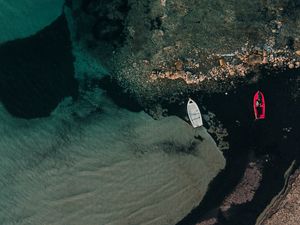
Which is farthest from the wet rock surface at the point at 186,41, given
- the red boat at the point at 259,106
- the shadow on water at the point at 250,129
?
the red boat at the point at 259,106

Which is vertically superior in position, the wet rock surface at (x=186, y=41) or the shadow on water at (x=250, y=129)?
the wet rock surface at (x=186, y=41)

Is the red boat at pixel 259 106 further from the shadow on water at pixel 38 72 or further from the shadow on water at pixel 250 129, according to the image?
the shadow on water at pixel 38 72

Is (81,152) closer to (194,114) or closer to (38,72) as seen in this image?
(38,72)

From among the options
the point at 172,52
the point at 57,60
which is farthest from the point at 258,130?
the point at 57,60

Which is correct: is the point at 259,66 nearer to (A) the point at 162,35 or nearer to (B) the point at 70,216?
(A) the point at 162,35

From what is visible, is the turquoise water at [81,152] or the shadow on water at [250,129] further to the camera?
the shadow on water at [250,129]

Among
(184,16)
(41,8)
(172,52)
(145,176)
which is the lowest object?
(145,176)
